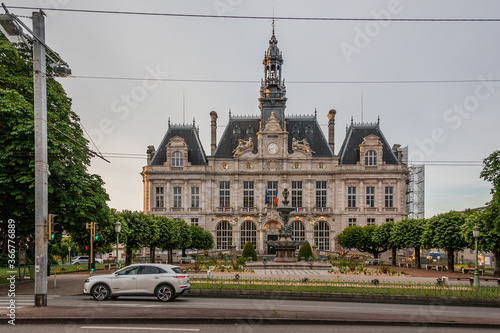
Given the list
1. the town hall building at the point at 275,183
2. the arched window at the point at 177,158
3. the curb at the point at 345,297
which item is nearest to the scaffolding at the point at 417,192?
the town hall building at the point at 275,183

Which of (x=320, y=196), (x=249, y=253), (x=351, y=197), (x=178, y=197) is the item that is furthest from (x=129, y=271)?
(x=351, y=197)

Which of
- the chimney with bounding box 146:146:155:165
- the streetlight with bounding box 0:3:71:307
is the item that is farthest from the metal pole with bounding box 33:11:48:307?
the chimney with bounding box 146:146:155:165

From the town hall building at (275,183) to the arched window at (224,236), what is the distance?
0.48 feet

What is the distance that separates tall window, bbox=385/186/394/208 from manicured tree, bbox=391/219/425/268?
61.1 ft

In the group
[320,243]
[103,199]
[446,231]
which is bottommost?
[320,243]

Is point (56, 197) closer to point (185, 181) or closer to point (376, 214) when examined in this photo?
point (185, 181)

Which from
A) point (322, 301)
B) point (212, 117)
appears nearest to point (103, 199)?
point (322, 301)

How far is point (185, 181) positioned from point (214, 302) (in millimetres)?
54297

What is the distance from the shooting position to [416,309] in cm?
1923

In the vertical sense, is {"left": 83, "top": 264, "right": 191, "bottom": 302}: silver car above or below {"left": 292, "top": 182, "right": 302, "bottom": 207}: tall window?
below

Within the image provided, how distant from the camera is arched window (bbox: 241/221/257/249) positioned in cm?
7194

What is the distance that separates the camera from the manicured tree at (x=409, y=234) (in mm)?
50719

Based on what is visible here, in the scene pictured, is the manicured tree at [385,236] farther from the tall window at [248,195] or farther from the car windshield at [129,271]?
the car windshield at [129,271]

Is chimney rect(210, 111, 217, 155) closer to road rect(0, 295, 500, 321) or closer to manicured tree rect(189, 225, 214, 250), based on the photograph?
manicured tree rect(189, 225, 214, 250)
